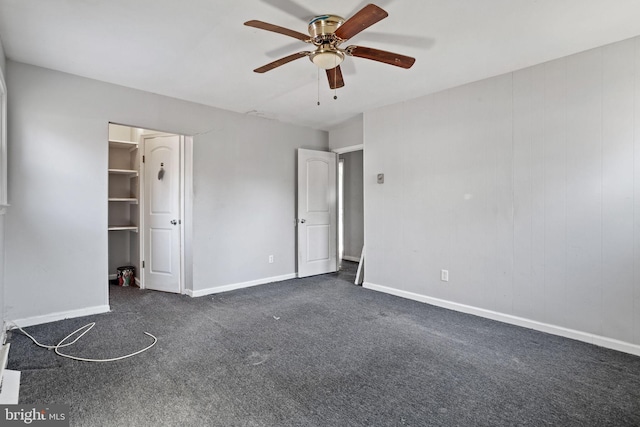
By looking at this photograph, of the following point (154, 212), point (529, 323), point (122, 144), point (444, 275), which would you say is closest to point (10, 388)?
point (154, 212)

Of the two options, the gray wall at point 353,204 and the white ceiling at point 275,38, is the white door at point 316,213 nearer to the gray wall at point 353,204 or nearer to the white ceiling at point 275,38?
the gray wall at point 353,204

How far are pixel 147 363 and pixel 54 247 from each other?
5.68 ft

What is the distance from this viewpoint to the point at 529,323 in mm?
3000

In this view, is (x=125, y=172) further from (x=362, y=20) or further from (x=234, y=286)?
(x=362, y=20)

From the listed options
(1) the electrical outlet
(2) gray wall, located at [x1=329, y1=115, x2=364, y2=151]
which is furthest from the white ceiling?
(1) the electrical outlet

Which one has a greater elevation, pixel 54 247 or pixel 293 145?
pixel 293 145

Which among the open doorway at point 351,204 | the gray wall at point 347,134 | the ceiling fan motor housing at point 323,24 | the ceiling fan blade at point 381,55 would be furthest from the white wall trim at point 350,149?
the ceiling fan motor housing at point 323,24

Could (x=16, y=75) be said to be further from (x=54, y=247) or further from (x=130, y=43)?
(x=54, y=247)

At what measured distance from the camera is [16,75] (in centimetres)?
291

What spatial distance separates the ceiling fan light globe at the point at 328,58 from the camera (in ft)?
7.29

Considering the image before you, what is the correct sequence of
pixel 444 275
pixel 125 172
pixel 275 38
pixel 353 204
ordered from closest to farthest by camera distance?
pixel 275 38
pixel 444 275
pixel 125 172
pixel 353 204

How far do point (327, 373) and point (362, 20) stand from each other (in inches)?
87.0

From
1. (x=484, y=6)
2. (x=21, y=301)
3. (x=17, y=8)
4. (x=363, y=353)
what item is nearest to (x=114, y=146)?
(x=21, y=301)

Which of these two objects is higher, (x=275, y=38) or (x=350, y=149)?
(x=275, y=38)
